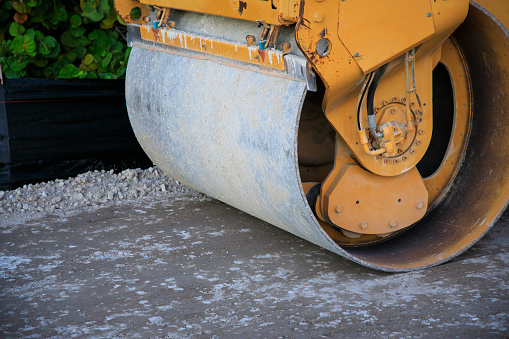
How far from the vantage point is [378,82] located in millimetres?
2984

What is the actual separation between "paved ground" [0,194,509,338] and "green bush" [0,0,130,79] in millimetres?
1810

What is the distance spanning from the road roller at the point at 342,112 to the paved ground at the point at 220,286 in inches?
7.7

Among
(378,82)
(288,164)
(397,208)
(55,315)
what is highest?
(378,82)

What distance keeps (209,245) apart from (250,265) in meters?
0.37

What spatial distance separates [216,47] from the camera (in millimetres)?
3223

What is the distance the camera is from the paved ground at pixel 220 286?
265 centimetres

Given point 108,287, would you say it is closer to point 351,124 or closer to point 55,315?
point 55,315

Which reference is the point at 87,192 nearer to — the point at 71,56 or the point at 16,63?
the point at 16,63

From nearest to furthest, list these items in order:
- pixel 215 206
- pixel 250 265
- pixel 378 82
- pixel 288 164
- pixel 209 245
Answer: pixel 288 164
pixel 378 82
pixel 250 265
pixel 209 245
pixel 215 206

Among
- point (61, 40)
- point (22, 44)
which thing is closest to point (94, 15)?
point (61, 40)

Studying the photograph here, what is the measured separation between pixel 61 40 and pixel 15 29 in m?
0.42

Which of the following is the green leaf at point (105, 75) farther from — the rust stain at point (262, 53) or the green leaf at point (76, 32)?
the rust stain at point (262, 53)

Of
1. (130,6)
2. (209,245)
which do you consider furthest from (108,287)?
(130,6)

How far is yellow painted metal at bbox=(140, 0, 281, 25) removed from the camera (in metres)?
2.85
